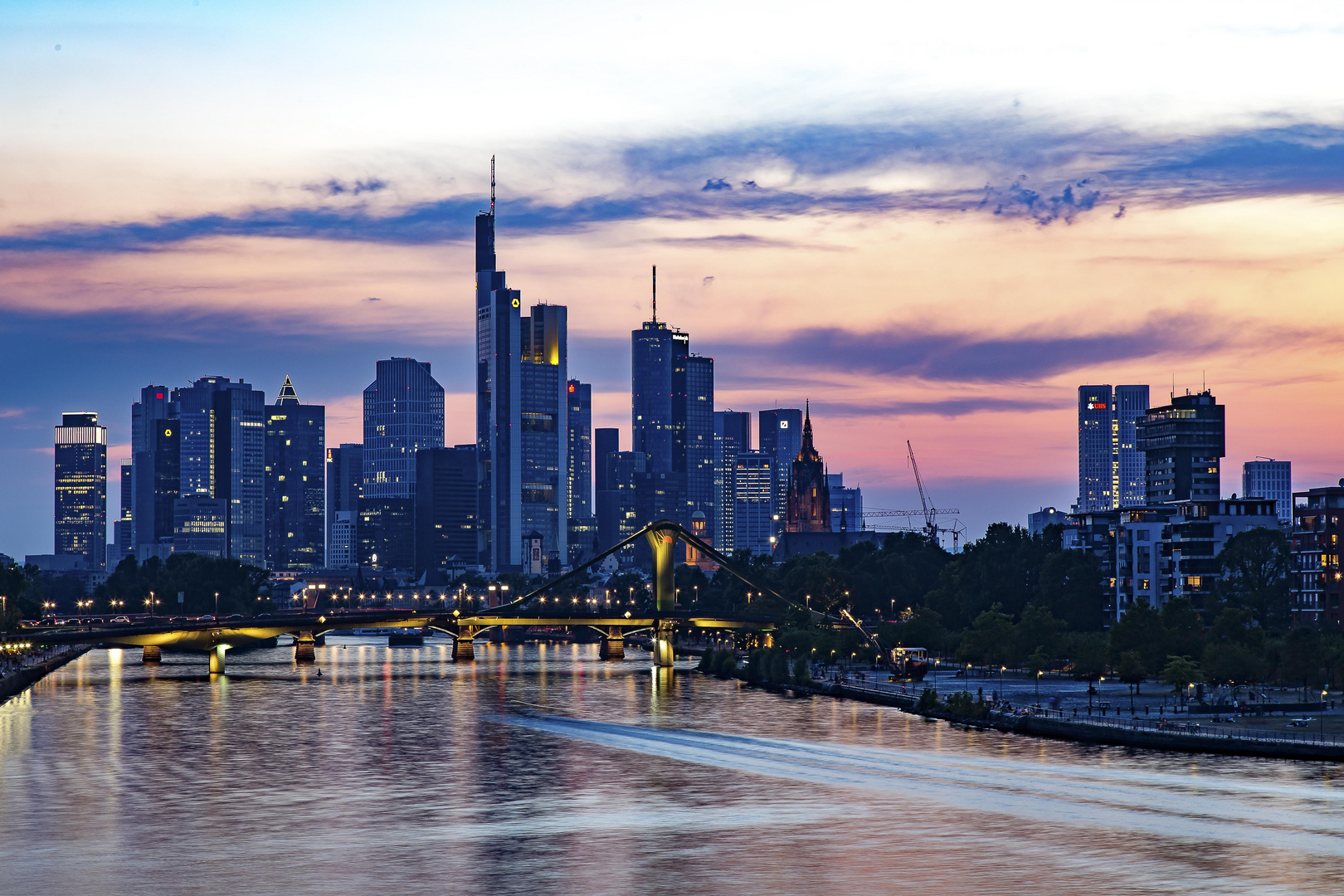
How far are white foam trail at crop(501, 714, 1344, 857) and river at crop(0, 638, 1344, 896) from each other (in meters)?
0.26

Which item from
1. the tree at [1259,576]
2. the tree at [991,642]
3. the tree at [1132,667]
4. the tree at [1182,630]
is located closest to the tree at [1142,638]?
the tree at [1132,667]

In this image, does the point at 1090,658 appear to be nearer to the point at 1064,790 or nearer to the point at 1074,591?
the point at 1074,591

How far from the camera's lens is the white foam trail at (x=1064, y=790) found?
78000 mm

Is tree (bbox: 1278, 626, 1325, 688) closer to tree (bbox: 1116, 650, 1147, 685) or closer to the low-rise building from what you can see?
tree (bbox: 1116, 650, 1147, 685)

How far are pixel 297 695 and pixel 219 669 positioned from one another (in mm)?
36896

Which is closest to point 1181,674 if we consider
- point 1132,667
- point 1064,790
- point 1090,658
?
point 1132,667

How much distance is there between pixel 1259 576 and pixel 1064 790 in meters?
89.7

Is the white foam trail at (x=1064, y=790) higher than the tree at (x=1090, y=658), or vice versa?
the tree at (x=1090, y=658)

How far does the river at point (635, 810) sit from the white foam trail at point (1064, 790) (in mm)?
258

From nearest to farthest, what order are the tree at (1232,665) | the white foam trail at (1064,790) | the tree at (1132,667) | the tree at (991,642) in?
the white foam trail at (1064,790) → the tree at (1232,665) → the tree at (1132,667) → the tree at (991,642)

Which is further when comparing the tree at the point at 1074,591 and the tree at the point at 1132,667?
the tree at the point at 1074,591

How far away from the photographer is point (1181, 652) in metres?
146

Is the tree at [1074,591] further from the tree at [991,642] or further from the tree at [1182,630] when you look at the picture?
the tree at [1182,630]

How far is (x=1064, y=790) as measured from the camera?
89688mm
